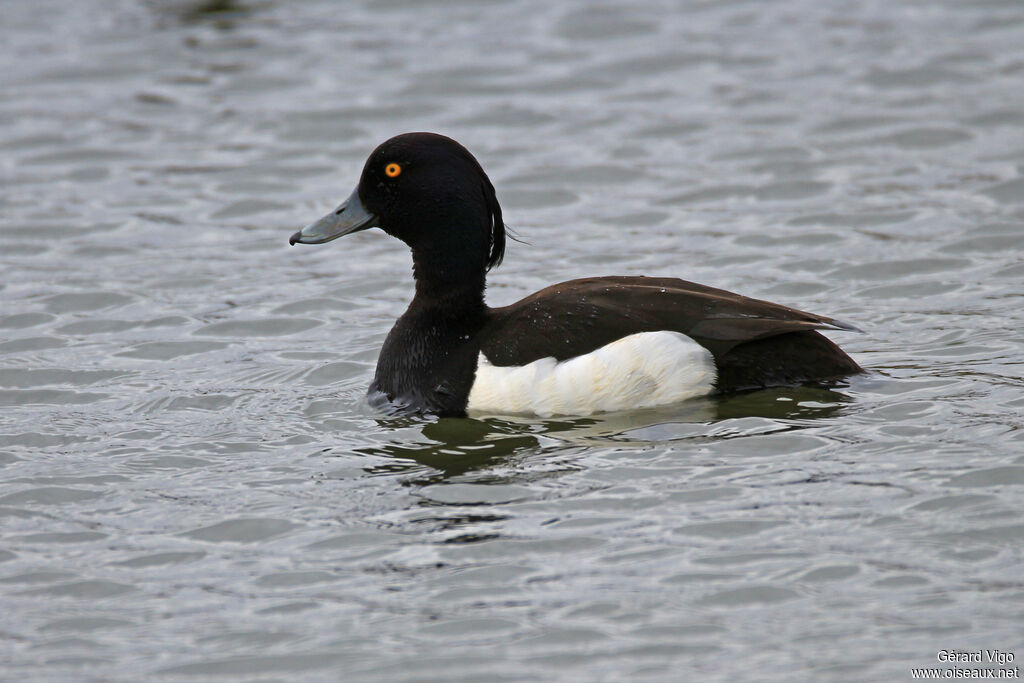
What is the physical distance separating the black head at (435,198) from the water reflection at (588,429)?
931mm

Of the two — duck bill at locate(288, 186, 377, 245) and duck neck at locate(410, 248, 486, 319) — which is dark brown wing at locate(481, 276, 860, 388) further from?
duck bill at locate(288, 186, 377, 245)

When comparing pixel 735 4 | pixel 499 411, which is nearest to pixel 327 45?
pixel 735 4

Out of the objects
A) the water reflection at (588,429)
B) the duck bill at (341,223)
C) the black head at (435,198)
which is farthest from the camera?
the duck bill at (341,223)

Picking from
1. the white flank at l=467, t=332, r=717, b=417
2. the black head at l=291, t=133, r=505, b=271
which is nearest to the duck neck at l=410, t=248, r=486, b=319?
the black head at l=291, t=133, r=505, b=271

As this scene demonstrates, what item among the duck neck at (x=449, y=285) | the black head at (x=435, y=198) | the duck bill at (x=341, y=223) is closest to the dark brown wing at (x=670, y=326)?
the duck neck at (x=449, y=285)

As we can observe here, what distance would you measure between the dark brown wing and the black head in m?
0.52

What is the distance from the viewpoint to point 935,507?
5586mm

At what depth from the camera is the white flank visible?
6785mm

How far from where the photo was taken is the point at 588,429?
22.0 feet

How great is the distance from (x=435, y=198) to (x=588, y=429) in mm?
1469

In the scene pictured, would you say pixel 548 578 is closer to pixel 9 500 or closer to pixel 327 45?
pixel 9 500

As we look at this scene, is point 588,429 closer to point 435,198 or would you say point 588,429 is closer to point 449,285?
point 449,285

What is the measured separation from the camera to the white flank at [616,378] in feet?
22.3

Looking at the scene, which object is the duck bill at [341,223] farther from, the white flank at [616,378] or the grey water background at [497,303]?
the white flank at [616,378]
